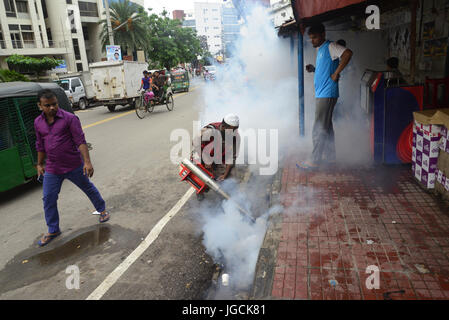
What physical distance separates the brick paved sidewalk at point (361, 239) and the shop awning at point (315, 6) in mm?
2239

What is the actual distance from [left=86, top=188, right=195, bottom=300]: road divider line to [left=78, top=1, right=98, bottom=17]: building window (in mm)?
41865

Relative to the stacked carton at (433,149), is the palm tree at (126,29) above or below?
above

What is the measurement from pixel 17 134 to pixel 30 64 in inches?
957

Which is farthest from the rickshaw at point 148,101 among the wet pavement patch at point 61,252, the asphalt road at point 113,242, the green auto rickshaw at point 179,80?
the green auto rickshaw at point 179,80

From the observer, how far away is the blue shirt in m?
4.92

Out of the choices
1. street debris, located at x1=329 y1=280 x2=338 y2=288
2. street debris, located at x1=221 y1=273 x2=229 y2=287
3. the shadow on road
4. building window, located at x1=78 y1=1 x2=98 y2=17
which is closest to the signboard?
building window, located at x1=78 y1=1 x2=98 y2=17

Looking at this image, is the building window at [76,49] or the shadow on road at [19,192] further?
the building window at [76,49]

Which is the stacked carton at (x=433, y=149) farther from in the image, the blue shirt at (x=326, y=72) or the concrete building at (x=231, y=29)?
the concrete building at (x=231, y=29)

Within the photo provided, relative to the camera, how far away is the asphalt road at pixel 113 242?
3080 millimetres

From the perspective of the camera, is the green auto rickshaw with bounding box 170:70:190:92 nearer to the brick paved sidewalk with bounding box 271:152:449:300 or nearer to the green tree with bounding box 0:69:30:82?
the green tree with bounding box 0:69:30:82

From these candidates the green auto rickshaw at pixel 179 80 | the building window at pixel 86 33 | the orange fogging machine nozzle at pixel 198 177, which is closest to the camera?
the orange fogging machine nozzle at pixel 198 177

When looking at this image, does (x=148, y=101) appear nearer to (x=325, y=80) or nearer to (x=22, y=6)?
(x=325, y=80)

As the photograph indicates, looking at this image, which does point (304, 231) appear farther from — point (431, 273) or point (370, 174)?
point (370, 174)

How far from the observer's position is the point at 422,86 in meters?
4.77
